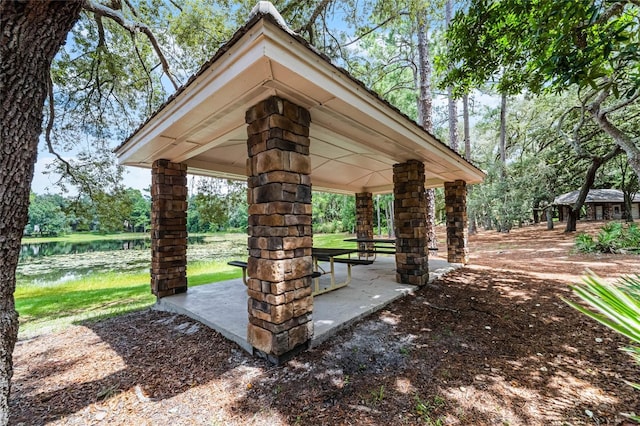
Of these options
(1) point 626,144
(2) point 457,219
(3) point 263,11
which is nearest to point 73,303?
(3) point 263,11

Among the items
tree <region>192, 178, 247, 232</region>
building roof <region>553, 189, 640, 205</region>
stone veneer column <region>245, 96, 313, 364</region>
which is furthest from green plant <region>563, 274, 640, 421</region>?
building roof <region>553, 189, 640, 205</region>

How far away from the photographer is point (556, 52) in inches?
110

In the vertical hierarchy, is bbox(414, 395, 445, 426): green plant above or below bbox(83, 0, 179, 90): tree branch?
below

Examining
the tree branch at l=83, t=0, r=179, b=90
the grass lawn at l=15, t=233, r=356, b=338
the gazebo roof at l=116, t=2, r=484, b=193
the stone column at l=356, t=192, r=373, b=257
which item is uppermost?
the tree branch at l=83, t=0, r=179, b=90

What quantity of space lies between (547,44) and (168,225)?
5672 millimetres

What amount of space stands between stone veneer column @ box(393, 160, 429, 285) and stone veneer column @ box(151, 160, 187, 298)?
144 inches

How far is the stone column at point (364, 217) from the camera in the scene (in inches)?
330

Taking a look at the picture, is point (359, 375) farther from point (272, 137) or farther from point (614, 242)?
point (614, 242)

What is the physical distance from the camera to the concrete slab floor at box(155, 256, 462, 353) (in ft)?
9.82

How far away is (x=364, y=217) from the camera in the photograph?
845 cm

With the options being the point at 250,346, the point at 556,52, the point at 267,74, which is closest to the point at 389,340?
the point at 250,346

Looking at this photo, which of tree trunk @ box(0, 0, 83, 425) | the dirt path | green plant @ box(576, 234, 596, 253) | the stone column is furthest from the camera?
the stone column

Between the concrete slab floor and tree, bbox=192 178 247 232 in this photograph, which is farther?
tree, bbox=192 178 247 232

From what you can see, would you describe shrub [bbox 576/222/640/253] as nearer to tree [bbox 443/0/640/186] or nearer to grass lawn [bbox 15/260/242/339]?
tree [bbox 443/0/640/186]
